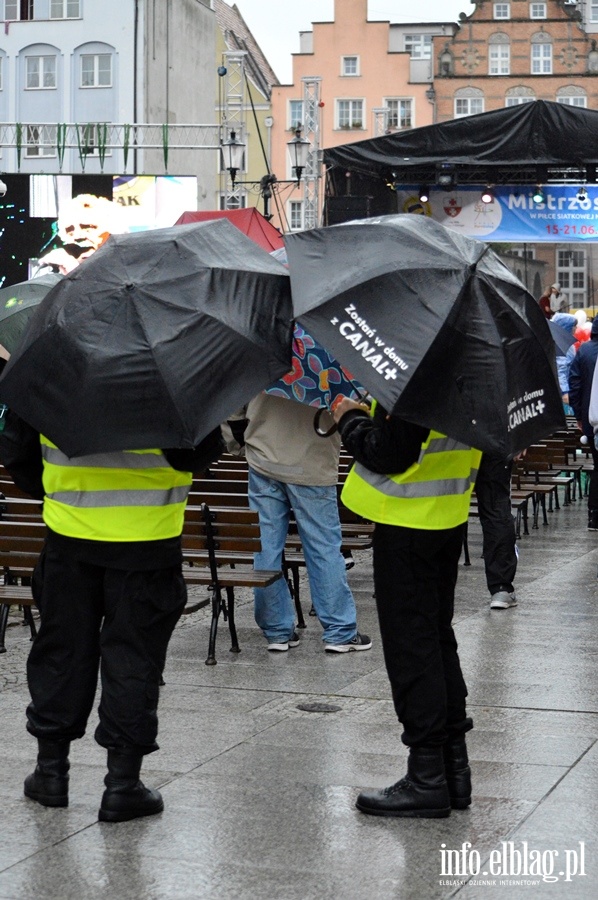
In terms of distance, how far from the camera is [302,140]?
2519 cm

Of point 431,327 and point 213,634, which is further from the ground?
point 431,327

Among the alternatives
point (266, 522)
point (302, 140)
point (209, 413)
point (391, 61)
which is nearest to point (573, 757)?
point (209, 413)

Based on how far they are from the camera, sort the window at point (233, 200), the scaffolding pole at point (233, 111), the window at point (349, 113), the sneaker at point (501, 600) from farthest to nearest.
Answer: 1. the window at point (349, 113)
2. the window at point (233, 200)
3. the scaffolding pole at point (233, 111)
4. the sneaker at point (501, 600)

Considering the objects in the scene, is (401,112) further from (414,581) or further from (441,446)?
(414,581)

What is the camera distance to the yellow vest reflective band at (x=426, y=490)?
15.6ft

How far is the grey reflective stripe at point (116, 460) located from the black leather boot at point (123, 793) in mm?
937

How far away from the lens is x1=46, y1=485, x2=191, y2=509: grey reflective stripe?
4.66 metres

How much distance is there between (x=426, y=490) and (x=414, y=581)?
305 mm

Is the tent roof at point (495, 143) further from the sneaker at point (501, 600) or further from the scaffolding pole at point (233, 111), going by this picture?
the sneaker at point (501, 600)

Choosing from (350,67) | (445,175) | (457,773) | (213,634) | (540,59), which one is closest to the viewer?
(457,773)

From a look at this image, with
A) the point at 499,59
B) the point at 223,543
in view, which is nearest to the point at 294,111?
the point at 499,59

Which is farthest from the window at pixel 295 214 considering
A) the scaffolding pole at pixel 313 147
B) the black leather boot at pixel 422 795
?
the black leather boot at pixel 422 795

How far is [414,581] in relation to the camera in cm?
472

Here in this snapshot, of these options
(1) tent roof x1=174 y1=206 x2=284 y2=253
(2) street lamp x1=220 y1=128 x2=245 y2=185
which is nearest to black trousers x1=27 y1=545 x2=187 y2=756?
(1) tent roof x1=174 y1=206 x2=284 y2=253
